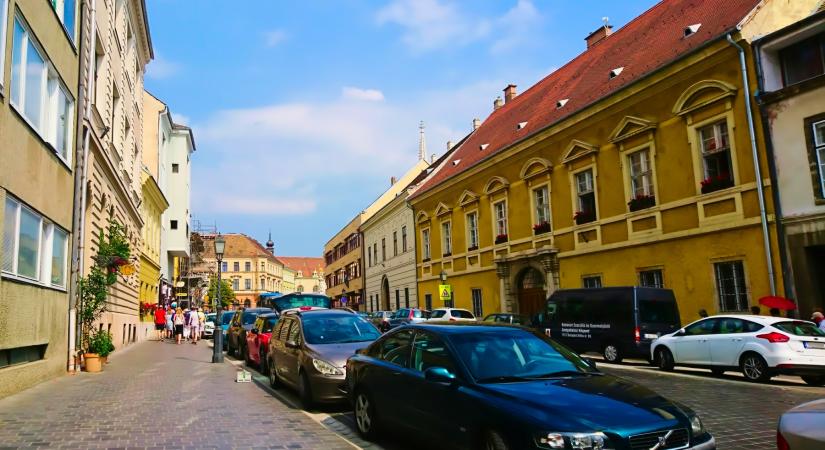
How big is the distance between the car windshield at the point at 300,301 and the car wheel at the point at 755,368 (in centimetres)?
1497

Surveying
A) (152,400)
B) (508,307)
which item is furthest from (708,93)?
(152,400)

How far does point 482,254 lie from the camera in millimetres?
31375

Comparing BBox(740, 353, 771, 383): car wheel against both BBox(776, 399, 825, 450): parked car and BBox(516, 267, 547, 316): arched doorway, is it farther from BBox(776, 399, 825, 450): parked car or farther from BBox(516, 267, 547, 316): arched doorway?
BBox(516, 267, 547, 316): arched doorway

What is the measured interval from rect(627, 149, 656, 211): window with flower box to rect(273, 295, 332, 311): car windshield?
1180 cm

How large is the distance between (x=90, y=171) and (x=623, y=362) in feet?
52.1

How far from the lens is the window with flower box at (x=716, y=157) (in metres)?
18.3

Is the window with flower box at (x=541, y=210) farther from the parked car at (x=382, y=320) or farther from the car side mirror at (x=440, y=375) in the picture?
the car side mirror at (x=440, y=375)

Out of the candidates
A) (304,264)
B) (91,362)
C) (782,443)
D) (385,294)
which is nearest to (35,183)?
(91,362)

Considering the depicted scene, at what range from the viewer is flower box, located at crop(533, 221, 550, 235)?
26297mm

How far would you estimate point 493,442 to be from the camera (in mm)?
5305

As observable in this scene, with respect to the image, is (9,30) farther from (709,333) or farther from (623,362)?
(623,362)

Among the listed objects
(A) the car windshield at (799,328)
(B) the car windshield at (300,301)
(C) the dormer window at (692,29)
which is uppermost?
(C) the dormer window at (692,29)

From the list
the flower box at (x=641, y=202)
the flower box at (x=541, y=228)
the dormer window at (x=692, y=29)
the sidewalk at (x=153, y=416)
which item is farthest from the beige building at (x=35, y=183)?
the dormer window at (x=692, y=29)

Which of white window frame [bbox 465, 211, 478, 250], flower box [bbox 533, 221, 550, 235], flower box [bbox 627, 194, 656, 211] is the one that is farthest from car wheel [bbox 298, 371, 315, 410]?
white window frame [bbox 465, 211, 478, 250]
